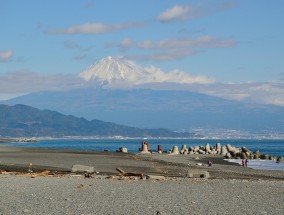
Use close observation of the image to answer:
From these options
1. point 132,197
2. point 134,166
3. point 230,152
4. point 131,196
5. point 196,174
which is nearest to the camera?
point 132,197

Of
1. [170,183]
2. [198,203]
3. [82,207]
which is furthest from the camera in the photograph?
[170,183]

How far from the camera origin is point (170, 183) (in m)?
28.0

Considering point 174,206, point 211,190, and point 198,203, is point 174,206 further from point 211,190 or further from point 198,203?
point 211,190

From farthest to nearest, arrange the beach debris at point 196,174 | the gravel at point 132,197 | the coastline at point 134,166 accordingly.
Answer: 1. the coastline at point 134,166
2. the beach debris at point 196,174
3. the gravel at point 132,197

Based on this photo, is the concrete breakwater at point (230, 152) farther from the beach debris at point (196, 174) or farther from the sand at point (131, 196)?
the sand at point (131, 196)

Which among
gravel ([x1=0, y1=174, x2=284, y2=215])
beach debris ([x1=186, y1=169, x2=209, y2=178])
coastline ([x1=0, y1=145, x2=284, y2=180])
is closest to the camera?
gravel ([x1=0, y1=174, x2=284, y2=215])

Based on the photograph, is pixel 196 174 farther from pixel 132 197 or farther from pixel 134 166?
pixel 132 197

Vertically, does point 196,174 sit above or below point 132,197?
above

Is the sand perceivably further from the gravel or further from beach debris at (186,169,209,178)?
beach debris at (186,169,209,178)

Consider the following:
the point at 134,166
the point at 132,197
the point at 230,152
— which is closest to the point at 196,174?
the point at 134,166

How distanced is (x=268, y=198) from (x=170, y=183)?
22.5 feet

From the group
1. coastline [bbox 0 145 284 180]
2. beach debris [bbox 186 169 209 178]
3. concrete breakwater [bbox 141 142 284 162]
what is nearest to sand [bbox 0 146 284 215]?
beach debris [bbox 186 169 209 178]

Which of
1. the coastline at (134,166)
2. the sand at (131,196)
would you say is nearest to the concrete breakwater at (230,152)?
the coastline at (134,166)

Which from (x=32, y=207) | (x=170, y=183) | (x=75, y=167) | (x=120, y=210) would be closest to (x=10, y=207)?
(x=32, y=207)
